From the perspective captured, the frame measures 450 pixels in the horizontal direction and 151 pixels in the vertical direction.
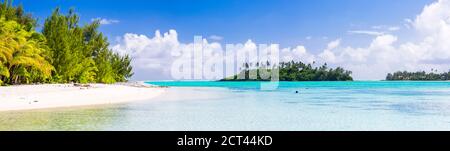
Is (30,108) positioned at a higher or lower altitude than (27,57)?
lower

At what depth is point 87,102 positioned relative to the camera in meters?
19.8

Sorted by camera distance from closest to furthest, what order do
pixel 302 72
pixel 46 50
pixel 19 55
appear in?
pixel 19 55 < pixel 46 50 < pixel 302 72

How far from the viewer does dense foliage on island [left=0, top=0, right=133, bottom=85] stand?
91.4ft

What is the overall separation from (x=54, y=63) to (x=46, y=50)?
2331mm

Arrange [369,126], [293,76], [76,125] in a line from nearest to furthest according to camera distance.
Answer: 1. [76,125]
2. [369,126]
3. [293,76]

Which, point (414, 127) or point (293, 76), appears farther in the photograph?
point (293, 76)

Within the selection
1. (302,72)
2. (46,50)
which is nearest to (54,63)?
(46,50)

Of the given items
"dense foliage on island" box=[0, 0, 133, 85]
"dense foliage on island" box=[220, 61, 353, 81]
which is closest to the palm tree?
"dense foliage on island" box=[0, 0, 133, 85]

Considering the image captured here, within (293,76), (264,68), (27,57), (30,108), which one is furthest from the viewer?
(293,76)

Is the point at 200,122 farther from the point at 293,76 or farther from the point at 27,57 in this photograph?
the point at 293,76

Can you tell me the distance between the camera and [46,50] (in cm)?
3275

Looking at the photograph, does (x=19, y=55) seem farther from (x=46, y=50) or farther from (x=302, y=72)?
(x=302, y=72)
